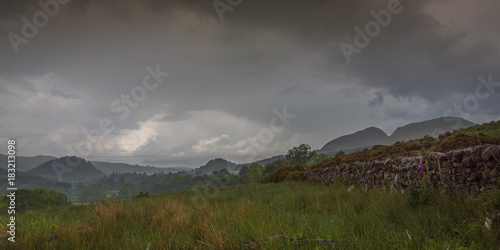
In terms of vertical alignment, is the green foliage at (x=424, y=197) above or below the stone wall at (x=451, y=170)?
below

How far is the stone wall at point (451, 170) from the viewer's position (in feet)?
14.9

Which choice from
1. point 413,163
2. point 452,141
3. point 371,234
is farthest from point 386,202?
point 452,141

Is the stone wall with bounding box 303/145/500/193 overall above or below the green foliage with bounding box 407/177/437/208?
above

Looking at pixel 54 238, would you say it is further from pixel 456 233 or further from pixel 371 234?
pixel 456 233

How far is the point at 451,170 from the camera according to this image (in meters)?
5.40

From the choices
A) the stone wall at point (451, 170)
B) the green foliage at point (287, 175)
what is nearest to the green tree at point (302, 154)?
the green foliage at point (287, 175)

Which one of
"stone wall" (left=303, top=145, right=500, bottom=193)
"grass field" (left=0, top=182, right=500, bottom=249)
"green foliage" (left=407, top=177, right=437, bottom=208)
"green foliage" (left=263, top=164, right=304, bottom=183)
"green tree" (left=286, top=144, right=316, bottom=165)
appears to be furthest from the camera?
"green tree" (left=286, top=144, right=316, bottom=165)

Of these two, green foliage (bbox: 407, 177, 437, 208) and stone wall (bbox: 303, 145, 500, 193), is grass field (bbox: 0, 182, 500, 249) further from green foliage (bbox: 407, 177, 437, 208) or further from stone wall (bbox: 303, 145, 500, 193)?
stone wall (bbox: 303, 145, 500, 193)

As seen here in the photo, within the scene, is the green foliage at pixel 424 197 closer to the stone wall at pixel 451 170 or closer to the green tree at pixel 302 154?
the stone wall at pixel 451 170

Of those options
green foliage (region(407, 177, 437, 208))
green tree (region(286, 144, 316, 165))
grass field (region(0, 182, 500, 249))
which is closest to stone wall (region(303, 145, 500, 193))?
green foliage (region(407, 177, 437, 208))

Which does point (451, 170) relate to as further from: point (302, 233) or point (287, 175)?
point (287, 175)

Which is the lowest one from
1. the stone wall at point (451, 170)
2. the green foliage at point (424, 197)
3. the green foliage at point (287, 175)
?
the green foliage at point (287, 175)

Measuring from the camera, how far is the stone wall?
4.53 meters

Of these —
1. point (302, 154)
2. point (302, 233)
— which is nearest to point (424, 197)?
point (302, 233)
